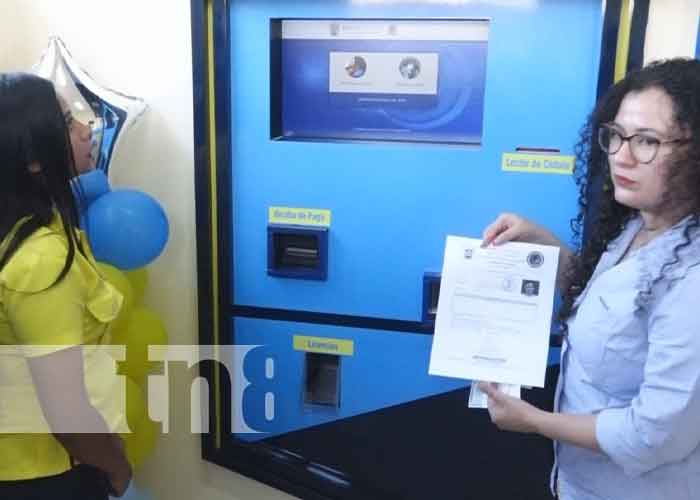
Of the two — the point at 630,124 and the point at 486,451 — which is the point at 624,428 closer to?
the point at 630,124

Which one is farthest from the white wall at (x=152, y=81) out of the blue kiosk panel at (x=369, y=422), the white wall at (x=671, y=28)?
the white wall at (x=671, y=28)

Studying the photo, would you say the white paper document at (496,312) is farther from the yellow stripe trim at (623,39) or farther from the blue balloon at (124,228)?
the blue balloon at (124,228)

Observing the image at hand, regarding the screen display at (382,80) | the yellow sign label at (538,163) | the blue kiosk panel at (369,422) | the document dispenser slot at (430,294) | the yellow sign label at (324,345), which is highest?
the screen display at (382,80)

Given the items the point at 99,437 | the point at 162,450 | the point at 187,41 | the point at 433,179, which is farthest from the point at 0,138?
the point at 162,450

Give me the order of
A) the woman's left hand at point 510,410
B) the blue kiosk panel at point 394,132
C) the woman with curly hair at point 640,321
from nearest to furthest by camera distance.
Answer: the woman with curly hair at point 640,321, the woman's left hand at point 510,410, the blue kiosk panel at point 394,132

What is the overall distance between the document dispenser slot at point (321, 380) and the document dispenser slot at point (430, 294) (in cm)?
31

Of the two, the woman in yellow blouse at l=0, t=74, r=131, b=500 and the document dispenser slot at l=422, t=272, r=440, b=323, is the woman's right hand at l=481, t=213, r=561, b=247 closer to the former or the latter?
the document dispenser slot at l=422, t=272, r=440, b=323

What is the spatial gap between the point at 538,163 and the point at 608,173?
284mm

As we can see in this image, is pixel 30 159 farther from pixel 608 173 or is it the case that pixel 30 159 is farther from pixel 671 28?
pixel 671 28

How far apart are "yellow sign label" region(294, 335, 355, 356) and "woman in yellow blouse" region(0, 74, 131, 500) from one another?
2.08 feet

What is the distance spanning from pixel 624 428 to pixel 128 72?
4.94ft

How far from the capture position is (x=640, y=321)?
120 centimetres

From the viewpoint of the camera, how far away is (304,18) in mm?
1793

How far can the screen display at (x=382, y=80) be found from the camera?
1.71m
